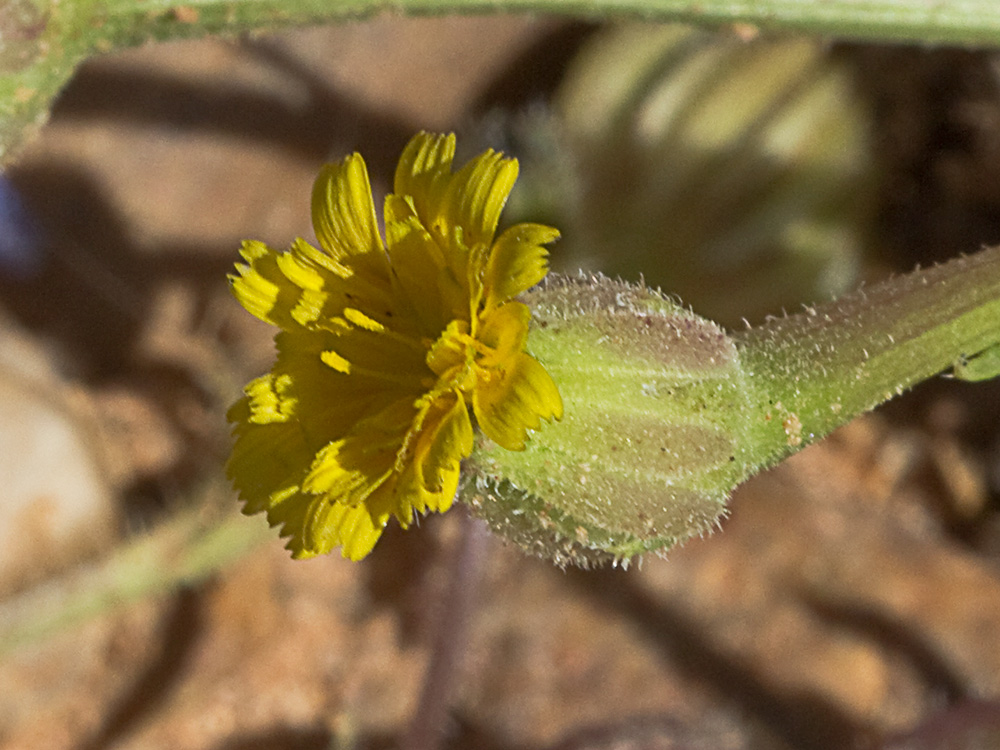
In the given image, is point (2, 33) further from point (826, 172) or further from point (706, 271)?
point (826, 172)

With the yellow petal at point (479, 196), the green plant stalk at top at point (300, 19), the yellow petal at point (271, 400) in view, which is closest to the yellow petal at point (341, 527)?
the yellow petal at point (271, 400)

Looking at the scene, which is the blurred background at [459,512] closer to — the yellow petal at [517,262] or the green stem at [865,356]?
the green stem at [865,356]

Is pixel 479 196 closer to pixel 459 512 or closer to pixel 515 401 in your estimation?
pixel 515 401

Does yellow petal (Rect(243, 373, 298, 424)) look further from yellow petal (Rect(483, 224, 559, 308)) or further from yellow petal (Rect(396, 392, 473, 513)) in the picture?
yellow petal (Rect(483, 224, 559, 308))

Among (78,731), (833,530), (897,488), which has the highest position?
(897,488)

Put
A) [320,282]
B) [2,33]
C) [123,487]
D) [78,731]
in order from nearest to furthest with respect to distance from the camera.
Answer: [320,282] → [2,33] → [78,731] → [123,487]

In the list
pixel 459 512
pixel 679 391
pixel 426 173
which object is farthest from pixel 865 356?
pixel 459 512

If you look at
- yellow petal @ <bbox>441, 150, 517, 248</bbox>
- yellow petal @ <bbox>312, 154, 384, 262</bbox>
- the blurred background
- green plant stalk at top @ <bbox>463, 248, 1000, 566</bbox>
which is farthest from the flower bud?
the blurred background

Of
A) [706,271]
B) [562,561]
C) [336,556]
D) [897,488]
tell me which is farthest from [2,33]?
[897,488]
